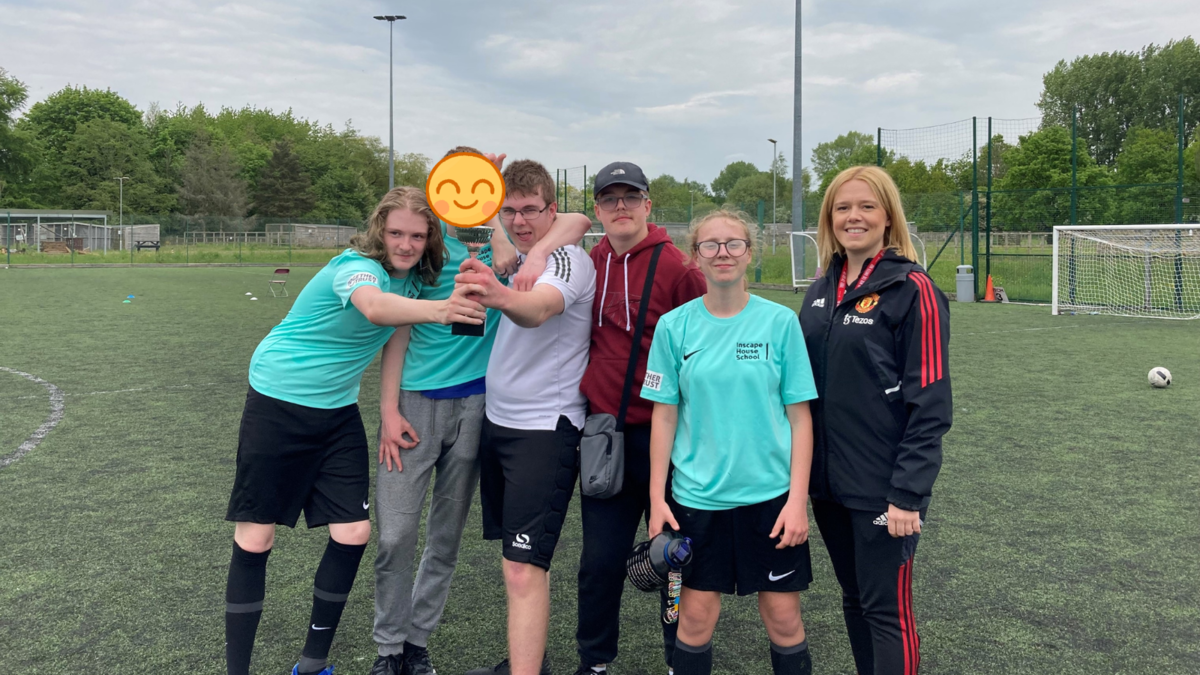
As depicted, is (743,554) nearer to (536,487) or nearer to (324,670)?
(536,487)

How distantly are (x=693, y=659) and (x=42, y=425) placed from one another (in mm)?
6364

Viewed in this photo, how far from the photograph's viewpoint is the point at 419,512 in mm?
3035

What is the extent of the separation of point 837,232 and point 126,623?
10.3ft

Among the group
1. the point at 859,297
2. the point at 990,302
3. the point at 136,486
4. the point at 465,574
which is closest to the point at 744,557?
the point at 859,297

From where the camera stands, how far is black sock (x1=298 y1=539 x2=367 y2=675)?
2.88m

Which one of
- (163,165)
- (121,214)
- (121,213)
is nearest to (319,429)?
(121,214)

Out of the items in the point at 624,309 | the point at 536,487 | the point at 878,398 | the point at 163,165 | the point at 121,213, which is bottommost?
the point at 536,487

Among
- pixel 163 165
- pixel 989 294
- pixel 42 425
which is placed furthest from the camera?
pixel 163 165

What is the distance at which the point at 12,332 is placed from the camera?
12.8 meters

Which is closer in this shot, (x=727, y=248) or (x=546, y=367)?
(x=727, y=248)

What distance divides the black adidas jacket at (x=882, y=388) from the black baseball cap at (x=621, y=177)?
2.33 feet

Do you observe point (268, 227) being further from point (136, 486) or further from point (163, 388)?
point (136, 486)

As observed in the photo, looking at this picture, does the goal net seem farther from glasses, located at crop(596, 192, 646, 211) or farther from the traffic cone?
glasses, located at crop(596, 192, 646, 211)

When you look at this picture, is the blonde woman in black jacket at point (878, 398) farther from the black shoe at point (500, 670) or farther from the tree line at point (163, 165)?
the tree line at point (163, 165)
